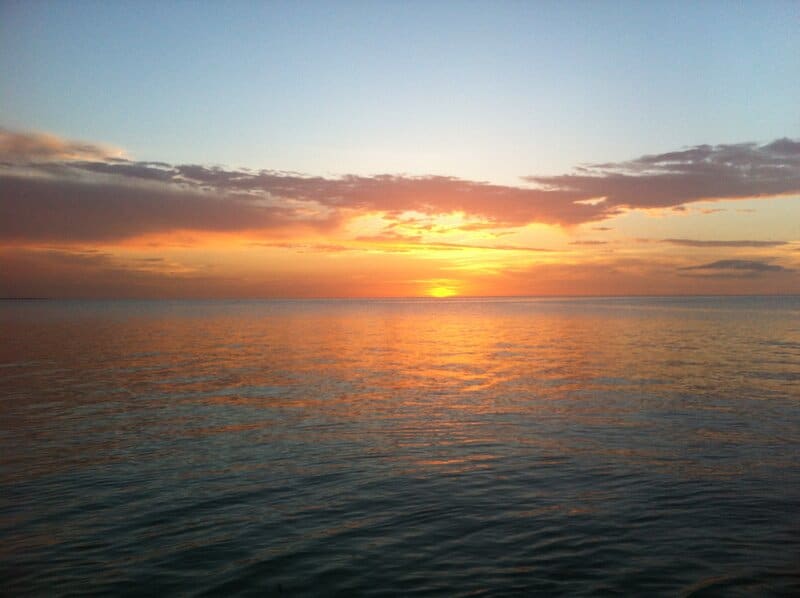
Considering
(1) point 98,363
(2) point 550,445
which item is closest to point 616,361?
(2) point 550,445

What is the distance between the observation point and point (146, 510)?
50.2 feet

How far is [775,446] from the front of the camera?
21.2m

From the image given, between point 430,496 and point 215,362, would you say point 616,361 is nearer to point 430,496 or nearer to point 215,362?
point 215,362

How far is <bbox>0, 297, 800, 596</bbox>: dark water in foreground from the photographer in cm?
1172

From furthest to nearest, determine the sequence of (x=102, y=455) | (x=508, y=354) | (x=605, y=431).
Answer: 1. (x=508, y=354)
2. (x=605, y=431)
3. (x=102, y=455)

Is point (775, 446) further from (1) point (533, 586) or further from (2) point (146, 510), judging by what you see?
(2) point (146, 510)

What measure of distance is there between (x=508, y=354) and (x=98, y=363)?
35201 millimetres

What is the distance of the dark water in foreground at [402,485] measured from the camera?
11719 mm

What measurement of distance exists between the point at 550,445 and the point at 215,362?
34.3 meters

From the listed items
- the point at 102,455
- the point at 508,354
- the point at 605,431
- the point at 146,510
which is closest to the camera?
the point at 146,510

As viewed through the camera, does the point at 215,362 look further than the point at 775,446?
Yes

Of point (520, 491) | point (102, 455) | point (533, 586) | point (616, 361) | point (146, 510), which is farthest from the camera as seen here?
point (616, 361)

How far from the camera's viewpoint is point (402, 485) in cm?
1722

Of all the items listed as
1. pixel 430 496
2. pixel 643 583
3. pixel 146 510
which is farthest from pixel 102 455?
pixel 643 583
